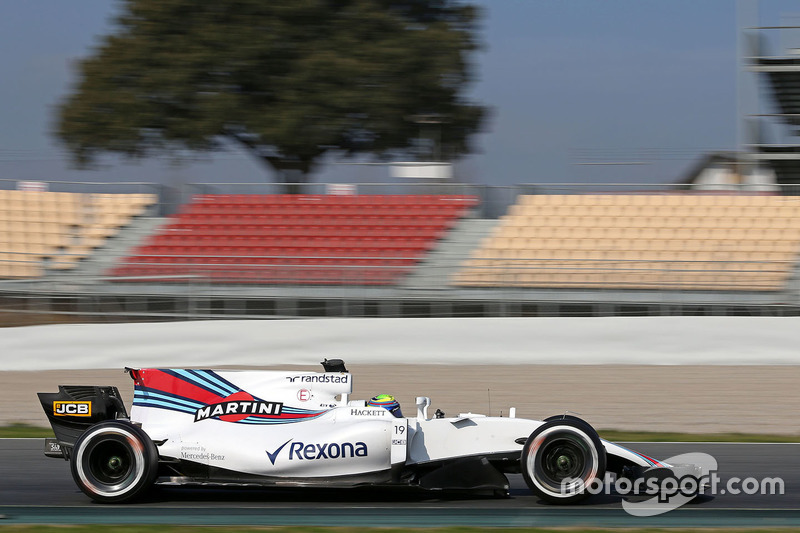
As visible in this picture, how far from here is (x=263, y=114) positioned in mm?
23516

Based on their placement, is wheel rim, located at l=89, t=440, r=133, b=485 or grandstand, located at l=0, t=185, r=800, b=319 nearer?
wheel rim, located at l=89, t=440, r=133, b=485

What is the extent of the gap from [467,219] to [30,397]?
7709mm

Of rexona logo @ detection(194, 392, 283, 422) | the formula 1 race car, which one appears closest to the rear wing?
the formula 1 race car

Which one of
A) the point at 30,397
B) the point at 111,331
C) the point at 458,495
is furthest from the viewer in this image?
the point at 111,331

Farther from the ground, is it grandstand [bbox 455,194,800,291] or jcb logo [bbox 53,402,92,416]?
grandstand [bbox 455,194,800,291]

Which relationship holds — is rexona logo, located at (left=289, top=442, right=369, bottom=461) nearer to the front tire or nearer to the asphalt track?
the asphalt track

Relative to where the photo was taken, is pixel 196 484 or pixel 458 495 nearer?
pixel 196 484

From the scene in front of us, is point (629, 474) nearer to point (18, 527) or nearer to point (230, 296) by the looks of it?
point (18, 527)

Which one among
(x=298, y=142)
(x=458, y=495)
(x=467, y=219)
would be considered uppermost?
(x=298, y=142)

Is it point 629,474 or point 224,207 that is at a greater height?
point 224,207

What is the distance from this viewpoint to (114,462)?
5.71 meters

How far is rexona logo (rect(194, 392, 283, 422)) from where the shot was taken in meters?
5.70

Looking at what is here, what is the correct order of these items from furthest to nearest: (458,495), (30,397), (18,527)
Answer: (30,397) < (458,495) < (18,527)

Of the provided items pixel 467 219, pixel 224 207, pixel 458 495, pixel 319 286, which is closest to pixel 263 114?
pixel 224 207
